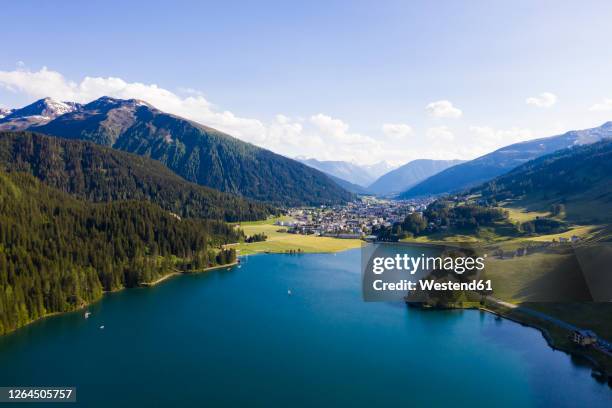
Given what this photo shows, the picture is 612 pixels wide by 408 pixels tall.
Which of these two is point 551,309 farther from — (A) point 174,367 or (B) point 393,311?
(A) point 174,367

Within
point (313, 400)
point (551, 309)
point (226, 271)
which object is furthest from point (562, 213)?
point (313, 400)

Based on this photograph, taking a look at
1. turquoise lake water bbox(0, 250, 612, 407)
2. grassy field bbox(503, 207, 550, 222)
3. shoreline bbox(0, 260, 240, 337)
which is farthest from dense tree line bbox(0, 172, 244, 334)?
grassy field bbox(503, 207, 550, 222)

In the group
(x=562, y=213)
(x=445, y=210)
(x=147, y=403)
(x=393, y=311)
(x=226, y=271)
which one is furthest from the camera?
(x=445, y=210)

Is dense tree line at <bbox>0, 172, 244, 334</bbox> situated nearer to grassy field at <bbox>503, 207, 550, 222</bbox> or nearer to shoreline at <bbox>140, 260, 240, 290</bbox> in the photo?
shoreline at <bbox>140, 260, 240, 290</bbox>

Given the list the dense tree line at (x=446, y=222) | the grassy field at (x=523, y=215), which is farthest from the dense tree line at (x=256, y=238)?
the grassy field at (x=523, y=215)

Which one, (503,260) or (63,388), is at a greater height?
(503,260)

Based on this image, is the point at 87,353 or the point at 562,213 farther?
the point at 562,213

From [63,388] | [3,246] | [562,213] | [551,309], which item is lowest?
[63,388]
